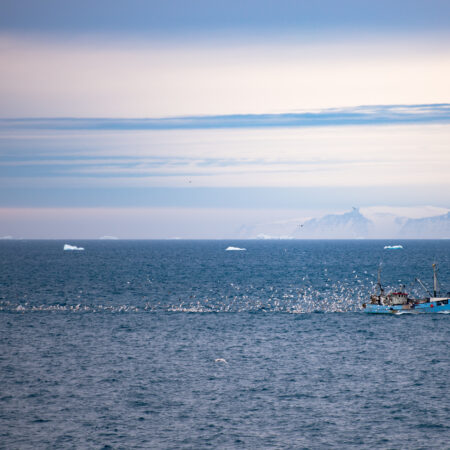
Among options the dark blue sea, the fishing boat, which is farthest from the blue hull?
the dark blue sea

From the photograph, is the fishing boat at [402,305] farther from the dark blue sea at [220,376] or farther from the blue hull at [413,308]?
the dark blue sea at [220,376]

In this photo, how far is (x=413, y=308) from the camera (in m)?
95.6

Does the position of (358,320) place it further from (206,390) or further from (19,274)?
(19,274)

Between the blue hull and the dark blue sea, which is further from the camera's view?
the blue hull

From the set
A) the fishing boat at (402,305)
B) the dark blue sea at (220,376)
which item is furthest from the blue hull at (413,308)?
the dark blue sea at (220,376)

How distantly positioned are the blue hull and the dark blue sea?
203cm

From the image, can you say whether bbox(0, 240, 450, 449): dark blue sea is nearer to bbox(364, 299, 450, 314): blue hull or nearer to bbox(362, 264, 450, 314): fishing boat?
bbox(364, 299, 450, 314): blue hull

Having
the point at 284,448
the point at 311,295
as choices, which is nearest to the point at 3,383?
the point at 284,448

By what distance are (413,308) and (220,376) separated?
49.4 m

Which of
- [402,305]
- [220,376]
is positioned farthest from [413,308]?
[220,376]

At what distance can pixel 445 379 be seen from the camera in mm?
53469

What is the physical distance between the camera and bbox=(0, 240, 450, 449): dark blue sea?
40.8 metres

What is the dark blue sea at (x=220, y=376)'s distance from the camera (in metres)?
40.8

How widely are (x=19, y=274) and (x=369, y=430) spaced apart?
139 meters
